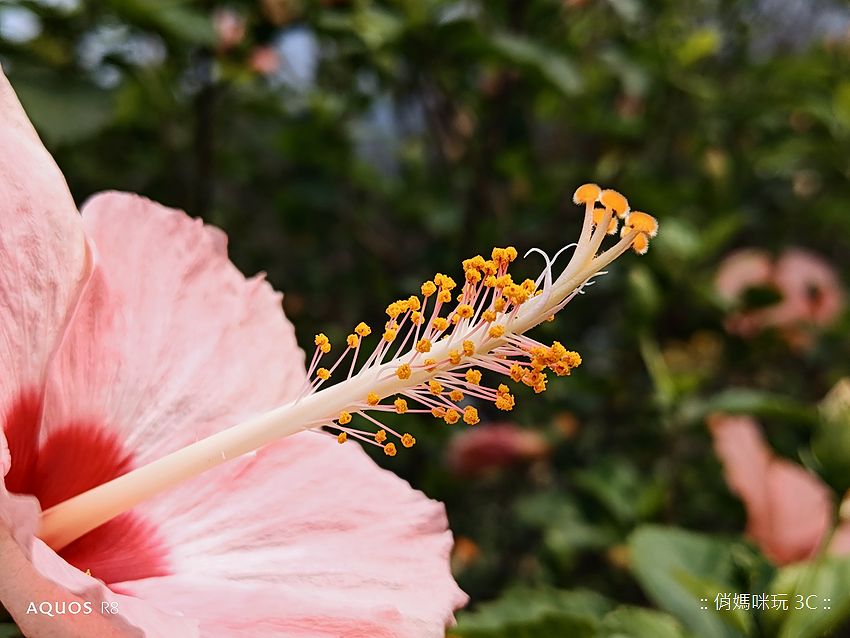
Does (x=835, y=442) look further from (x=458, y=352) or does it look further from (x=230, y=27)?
(x=230, y=27)

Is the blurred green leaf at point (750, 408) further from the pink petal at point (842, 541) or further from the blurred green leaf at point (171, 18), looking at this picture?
the blurred green leaf at point (171, 18)

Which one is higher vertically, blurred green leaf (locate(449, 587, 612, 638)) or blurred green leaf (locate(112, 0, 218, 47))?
blurred green leaf (locate(112, 0, 218, 47))

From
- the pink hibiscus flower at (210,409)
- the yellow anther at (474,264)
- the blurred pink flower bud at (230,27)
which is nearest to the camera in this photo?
the pink hibiscus flower at (210,409)

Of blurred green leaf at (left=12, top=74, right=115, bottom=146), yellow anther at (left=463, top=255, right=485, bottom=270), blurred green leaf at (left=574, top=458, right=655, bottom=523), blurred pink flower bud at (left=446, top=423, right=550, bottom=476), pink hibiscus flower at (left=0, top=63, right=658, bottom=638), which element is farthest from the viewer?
blurred pink flower bud at (left=446, top=423, right=550, bottom=476)

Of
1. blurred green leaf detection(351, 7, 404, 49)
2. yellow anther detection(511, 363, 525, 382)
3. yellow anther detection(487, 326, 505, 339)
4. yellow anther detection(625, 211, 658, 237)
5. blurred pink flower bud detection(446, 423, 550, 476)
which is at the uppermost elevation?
blurred green leaf detection(351, 7, 404, 49)

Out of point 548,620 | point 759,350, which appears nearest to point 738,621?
point 548,620

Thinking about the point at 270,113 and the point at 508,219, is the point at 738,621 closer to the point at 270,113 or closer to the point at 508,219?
the point at 508,219

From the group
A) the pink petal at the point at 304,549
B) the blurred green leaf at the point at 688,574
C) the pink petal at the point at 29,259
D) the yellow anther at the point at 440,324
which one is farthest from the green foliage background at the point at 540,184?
the pink petal at the point at 29,259

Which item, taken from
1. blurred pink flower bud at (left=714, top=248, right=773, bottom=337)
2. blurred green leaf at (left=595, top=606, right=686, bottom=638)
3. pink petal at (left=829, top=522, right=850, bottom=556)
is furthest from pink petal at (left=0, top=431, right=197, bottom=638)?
blurred pink flower bud at (left=714, top=248, right=773, bottom=337)

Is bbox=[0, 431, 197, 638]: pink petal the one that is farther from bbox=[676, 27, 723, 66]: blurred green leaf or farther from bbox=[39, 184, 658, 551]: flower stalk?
bbox=[676, 27, 723, 66]: blurred green leaf
